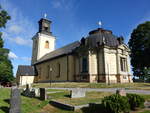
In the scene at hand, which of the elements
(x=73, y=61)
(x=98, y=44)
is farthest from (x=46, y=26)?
(x=98, y=44)

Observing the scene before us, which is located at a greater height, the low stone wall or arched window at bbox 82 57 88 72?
arched window at bbox 82 57 88 72

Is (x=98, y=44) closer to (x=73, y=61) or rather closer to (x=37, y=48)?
(x=73, y=61)

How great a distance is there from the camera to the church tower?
4931 cm

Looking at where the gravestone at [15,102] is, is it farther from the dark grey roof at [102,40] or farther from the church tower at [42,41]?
the church tower at [42,41]

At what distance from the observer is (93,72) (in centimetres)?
2941

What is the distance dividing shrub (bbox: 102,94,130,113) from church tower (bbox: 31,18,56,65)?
42.6 meters

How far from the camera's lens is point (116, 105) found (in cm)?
830

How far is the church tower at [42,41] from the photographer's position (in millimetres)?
49312

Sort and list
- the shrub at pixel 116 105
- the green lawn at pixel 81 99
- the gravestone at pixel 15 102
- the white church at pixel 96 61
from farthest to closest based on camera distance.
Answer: the white church at pixel 96 61 → the green lawn at pixel 81 99 → the gravestone at pixel 15 102 → the shrub at pixel 116 105

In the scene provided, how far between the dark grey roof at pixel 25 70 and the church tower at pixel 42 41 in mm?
3466

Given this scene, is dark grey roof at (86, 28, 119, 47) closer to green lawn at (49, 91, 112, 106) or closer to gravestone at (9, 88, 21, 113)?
green lawn at (49, 91, 112, 106)

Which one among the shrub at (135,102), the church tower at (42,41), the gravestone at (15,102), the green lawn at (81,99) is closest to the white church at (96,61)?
the church tower at (42,41)

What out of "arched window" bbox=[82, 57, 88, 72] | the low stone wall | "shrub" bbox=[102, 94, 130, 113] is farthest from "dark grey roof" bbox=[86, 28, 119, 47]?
"shrub" bbox=[102, 94, 130, 113]

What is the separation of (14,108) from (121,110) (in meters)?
5.91
